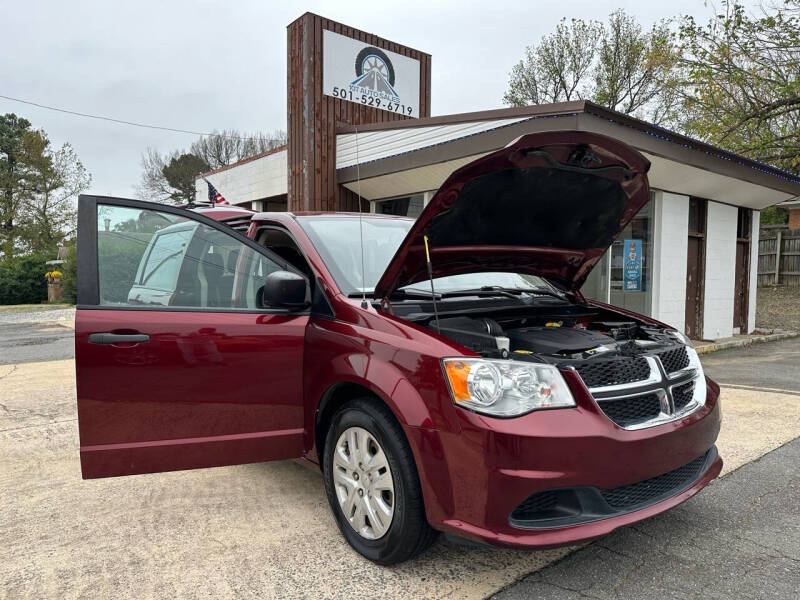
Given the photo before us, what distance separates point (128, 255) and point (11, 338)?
11.9m

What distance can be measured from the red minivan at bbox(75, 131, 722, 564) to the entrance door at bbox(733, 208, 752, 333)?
10522 millimetres

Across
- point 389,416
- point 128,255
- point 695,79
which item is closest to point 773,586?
point 389,416

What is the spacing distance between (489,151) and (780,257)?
16.5 m

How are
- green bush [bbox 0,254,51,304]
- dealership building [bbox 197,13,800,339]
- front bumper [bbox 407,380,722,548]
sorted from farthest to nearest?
green bush [bbox 0,254,51,304] → dealership building [bbox 197,13,800,339] → front bumper [bbox 407,380,722,548]

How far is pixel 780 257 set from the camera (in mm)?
19828

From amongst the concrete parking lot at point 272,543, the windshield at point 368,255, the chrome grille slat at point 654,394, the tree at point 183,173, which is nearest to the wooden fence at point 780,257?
the concrete parking lot at point 272,543

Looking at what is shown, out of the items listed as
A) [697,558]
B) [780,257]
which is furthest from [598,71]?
[697,558]

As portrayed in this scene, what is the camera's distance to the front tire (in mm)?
2387

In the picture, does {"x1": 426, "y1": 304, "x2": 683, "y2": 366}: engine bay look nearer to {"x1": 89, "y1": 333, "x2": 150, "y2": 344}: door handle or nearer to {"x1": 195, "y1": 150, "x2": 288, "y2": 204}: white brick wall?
{"x1": 89, "y1": 333, "x2": 150, "y2": 344}: door handle

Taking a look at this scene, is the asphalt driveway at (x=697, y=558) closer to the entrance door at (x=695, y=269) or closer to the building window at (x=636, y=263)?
the building window at (x=636, y=263)

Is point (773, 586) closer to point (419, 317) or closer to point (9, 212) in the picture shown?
point (419, 317)

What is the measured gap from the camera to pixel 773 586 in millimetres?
2438

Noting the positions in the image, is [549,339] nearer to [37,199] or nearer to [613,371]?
[613,371]

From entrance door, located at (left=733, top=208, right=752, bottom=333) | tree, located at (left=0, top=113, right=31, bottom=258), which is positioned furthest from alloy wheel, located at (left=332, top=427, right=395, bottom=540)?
tree, located at (left=0, top=113, right=31, bottom=258)
